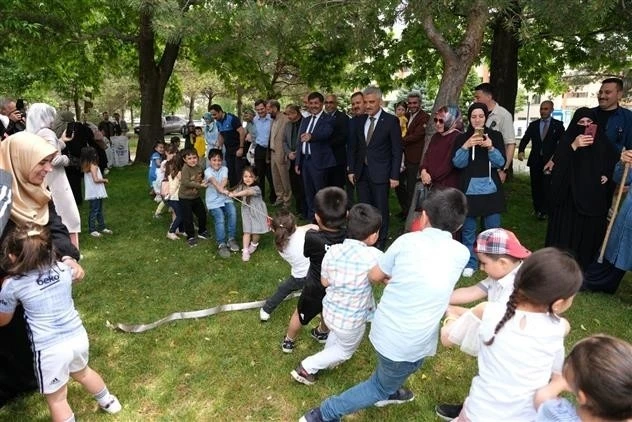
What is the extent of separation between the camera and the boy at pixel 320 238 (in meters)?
3.10

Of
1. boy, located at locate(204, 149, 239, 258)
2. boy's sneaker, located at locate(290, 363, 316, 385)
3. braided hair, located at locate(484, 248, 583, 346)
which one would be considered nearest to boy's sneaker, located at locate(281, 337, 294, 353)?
boy's sneaker, located at locate(290, 363, 316, 385)

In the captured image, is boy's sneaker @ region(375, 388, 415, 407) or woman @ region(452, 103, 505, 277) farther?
woman @ region(452, 103, 505, 277)

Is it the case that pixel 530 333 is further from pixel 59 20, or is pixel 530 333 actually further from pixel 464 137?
pixel 59 20

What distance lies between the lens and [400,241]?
7.60ft

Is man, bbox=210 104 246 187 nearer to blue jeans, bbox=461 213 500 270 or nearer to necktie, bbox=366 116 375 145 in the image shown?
necktie, bbox=366 116 375 145

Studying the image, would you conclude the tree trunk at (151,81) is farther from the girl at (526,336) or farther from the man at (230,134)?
the girl at (526,336)

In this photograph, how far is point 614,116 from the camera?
176 inches

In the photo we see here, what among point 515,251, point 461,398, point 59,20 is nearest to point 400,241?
point 515,251

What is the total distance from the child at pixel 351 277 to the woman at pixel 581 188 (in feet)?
8.72

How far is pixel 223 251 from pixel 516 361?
4.18 m

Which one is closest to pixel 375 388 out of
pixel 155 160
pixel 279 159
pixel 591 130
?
pixel 591 130

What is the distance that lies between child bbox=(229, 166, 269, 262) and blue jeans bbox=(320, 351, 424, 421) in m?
3.15

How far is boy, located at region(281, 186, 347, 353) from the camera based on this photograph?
122 inches

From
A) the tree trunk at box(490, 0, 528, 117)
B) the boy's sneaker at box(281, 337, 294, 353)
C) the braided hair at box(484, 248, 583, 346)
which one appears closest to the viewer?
the braided hair at box(484, 248, 583, 346)
